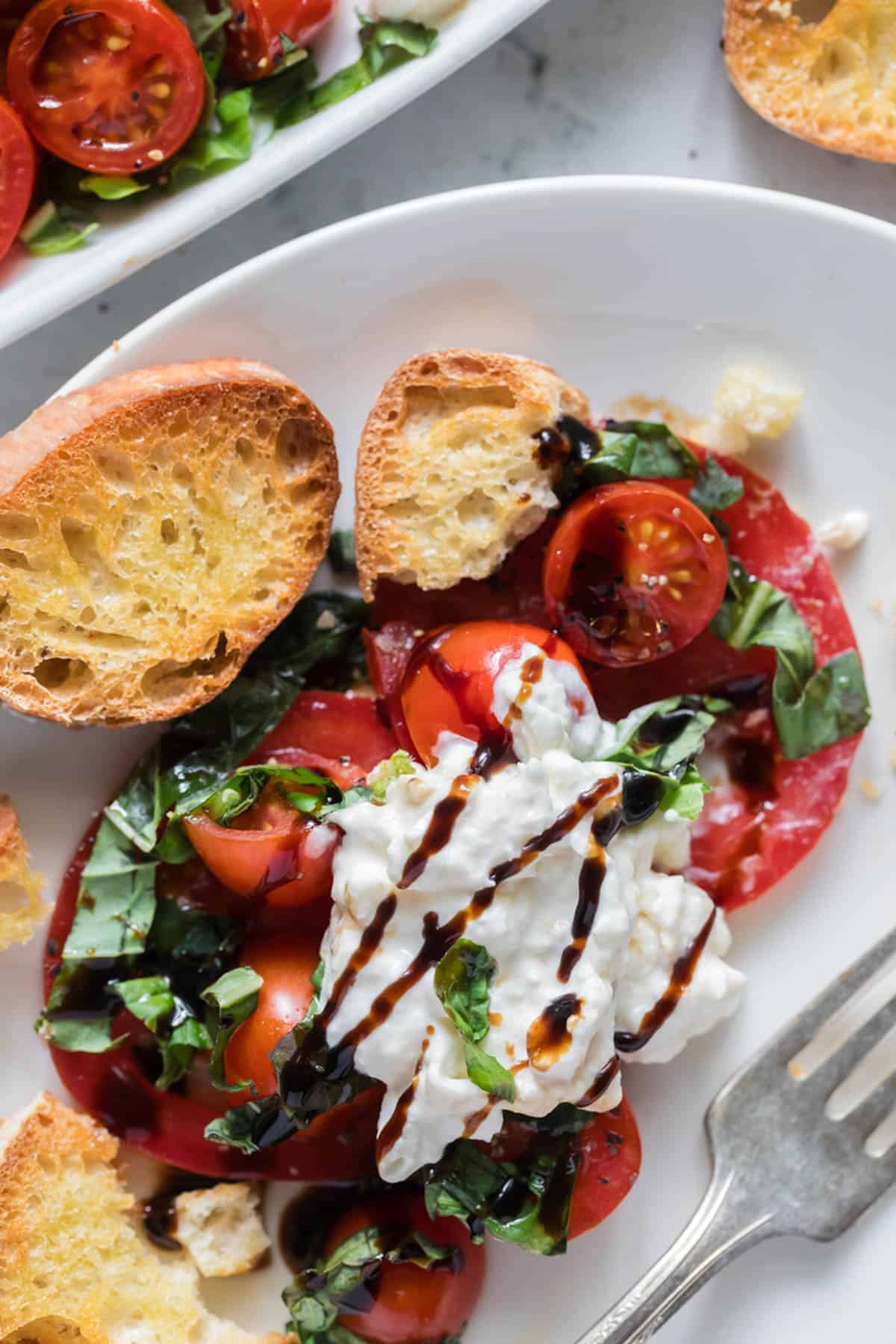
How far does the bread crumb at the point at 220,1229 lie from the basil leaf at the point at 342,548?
123 centimetres

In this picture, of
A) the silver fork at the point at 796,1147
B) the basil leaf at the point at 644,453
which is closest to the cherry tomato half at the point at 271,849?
the basil leaf at the point at 644,453

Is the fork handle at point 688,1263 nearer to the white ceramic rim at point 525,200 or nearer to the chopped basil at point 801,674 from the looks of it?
the chopped basil at point 801,674

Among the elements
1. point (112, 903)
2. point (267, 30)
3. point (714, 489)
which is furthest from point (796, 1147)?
point (267, 30)

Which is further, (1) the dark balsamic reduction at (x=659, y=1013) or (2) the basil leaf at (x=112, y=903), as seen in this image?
(2) the basil leaf at (x=112, y=903)

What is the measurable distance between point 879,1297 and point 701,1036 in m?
0.60

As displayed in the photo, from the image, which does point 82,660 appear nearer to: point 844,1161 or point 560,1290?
point 560,1290

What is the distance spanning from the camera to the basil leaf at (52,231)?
8.15ft

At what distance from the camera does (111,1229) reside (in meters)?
2.46

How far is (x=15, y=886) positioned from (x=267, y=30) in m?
1.68

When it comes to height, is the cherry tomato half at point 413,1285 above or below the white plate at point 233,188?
below

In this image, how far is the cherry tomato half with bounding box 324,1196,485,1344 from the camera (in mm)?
2457

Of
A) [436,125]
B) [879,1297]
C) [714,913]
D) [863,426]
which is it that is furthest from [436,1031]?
[436,125]

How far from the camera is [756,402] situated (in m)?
2.53

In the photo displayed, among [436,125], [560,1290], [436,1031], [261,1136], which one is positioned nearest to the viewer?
[436,1031]
